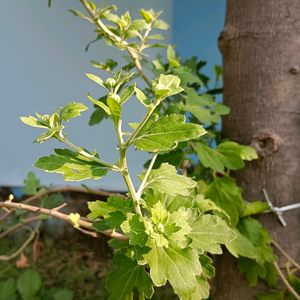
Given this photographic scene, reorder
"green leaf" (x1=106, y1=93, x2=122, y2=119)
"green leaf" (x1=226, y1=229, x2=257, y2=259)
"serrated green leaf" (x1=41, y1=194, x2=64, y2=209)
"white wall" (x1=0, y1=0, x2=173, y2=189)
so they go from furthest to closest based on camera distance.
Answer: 1. "white wall" (x1=0, y1=0, x2=173, y2=189)
2. "serrated green leaf" (x1=41, y1=194, x2=64, y2=209)
3. "green leaf" (x1=226, y1=229, x2=257, y2=259)
4. "green leaf" (x1=106, y1=93, x2=122, y2=119)

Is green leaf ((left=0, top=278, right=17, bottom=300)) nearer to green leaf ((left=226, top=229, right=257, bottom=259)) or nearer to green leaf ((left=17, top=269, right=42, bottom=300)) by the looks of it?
green leaf ((left=17, top=269, right=42, bottom=300))

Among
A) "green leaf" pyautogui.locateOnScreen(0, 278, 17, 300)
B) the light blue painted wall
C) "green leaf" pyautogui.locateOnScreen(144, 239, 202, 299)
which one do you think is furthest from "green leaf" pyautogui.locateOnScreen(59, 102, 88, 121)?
the light blue painted wall

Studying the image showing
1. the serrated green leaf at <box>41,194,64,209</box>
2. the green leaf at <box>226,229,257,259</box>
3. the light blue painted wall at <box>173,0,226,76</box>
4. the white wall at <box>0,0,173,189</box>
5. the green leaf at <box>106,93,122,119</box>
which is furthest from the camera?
the light blue painted wall at <box>173,0,226,76</box>

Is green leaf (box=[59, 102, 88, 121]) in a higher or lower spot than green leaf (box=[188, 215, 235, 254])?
higher

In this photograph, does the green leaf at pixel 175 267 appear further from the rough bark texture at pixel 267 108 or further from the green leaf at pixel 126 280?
the rough bark texture at pixel 267 108

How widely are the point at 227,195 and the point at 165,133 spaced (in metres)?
0.32

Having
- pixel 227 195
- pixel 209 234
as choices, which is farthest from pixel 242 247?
pixel 209 234

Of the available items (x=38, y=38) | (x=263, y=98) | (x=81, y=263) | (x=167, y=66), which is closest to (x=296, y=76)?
(x=263, y=98)

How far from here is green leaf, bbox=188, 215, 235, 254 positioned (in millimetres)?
437

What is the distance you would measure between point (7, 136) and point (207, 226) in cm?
102

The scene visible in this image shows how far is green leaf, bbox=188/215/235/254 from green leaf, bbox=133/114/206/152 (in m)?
0.11

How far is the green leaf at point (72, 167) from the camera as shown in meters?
0.39

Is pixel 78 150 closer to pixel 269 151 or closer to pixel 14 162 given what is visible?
pixel 269 151

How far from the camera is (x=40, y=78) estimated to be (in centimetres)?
141
